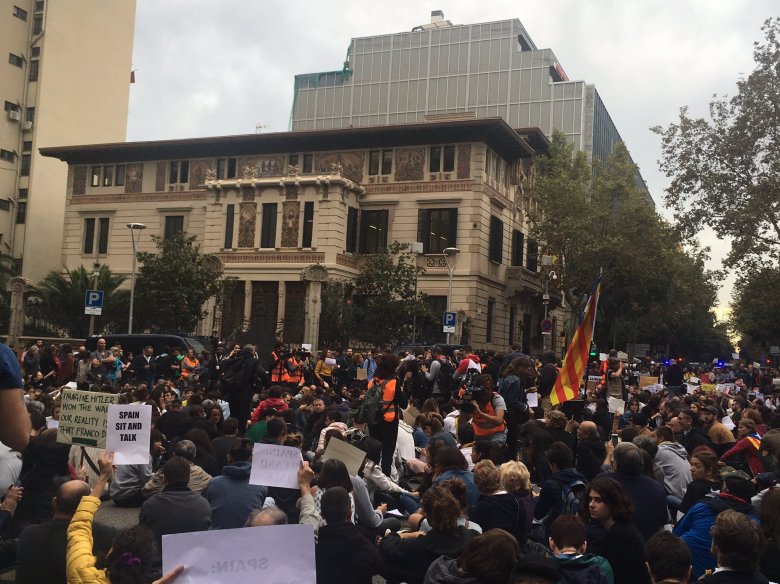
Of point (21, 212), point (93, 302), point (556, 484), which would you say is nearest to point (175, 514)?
point (556, 484)

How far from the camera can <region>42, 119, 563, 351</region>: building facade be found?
4256 centimetres

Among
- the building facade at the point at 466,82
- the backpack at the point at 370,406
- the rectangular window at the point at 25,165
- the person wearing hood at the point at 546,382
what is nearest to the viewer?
the backpack at the point at 370,406

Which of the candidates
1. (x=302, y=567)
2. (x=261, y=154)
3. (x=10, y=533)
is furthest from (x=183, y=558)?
(x=261, y=154)

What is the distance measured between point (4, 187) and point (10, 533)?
58.1m

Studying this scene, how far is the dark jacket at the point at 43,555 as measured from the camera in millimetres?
5457

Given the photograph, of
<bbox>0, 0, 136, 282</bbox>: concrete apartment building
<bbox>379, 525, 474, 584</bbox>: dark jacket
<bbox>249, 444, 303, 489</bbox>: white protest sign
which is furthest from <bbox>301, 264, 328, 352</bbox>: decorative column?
<bbox>379, 525, 474, 584</bbox>: dark jacket

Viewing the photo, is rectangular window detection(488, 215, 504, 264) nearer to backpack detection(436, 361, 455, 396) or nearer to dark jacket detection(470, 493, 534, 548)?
backpack detection(436, 361, 455, 396)

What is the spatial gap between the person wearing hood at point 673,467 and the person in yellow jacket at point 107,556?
22.7 feet

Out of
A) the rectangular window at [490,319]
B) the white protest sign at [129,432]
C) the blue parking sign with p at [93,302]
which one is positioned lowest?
the white protest sign at [129,432]

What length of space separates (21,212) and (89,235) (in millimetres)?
12167

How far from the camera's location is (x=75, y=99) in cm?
6169

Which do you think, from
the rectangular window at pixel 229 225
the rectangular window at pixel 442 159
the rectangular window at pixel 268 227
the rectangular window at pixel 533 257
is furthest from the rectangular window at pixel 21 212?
the rectangular window at pixel 533 257

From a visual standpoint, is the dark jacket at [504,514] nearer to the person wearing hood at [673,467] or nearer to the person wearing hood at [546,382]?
the person wearing hood at [673,467]

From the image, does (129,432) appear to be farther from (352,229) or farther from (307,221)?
(352,229)
